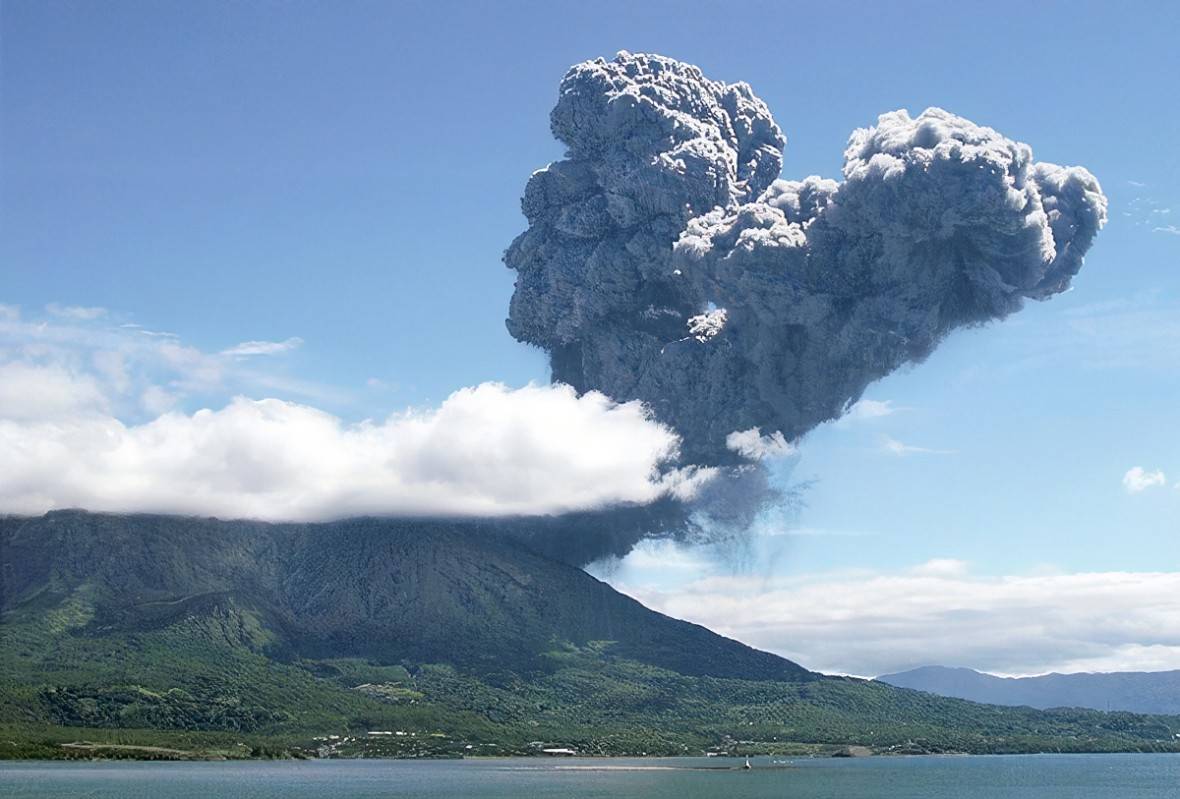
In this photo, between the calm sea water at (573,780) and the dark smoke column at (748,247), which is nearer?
the calm sea water at (573,780)

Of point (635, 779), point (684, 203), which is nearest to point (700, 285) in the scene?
point (684, 203)

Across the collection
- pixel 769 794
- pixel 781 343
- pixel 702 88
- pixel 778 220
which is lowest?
pixel 769 794

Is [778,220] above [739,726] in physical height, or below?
above

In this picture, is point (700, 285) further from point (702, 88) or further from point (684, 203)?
point (702, 88)

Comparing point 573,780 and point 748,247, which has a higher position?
point 748,247
